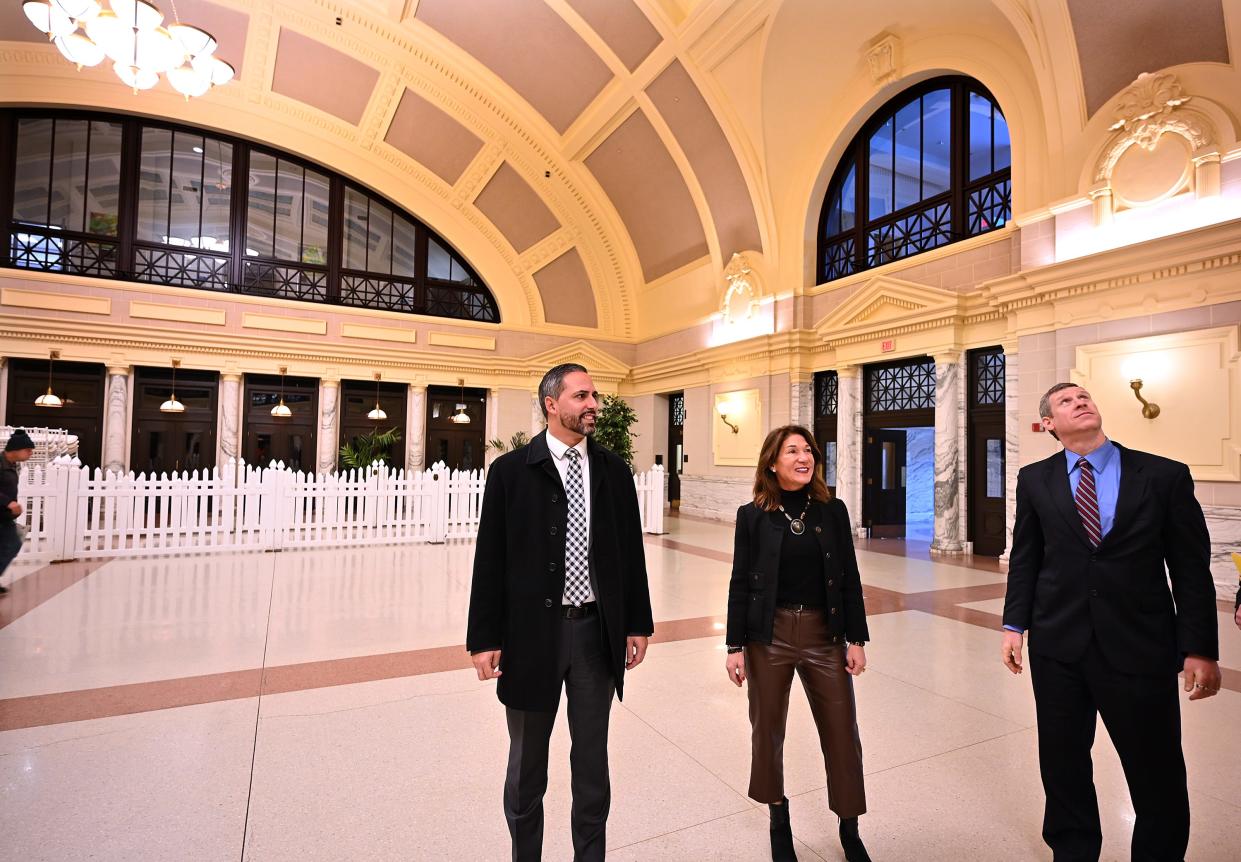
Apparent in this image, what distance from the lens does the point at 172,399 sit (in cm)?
1380

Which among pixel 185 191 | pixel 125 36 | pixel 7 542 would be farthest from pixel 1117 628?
pixel 185 191

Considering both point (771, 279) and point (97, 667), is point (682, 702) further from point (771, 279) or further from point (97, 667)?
point (771, 279)

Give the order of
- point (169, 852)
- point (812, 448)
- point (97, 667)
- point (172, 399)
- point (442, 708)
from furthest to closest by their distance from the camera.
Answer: point (172, 399) → point (97, 667) → point (442, 708) → point (812, 448) → point (169, 852)

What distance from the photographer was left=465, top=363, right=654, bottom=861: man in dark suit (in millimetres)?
2133

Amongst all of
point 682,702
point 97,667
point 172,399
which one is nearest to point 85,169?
point 172,399

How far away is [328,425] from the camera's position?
1568 centimetres

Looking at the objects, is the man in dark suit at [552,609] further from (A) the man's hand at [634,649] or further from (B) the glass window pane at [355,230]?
(B) the glass window pane at [355,230]

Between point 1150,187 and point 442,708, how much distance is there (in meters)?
9.93

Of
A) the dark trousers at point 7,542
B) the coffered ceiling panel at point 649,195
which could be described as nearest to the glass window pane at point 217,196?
the coffered ceiling panel at point 649,195

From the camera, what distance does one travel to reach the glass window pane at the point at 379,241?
1680 centimetres

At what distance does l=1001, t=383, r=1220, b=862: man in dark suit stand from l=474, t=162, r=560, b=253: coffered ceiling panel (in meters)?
16.6

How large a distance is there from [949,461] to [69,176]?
63.0 feet

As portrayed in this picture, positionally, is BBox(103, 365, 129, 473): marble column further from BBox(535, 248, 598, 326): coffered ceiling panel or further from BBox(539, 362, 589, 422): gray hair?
BBox(539, 362, 589, 422): gray hair

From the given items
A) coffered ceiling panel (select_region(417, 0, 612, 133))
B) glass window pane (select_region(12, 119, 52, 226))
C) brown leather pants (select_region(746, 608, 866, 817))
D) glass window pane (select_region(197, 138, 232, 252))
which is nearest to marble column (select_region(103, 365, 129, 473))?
glass window pane (select_region(197, 138, 232, 252))
